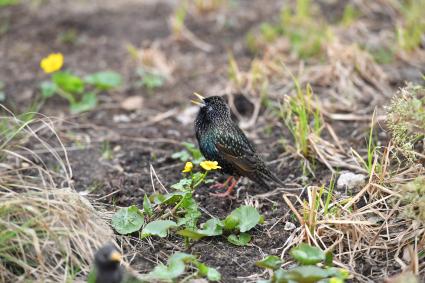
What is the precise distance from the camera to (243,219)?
3.85 metres

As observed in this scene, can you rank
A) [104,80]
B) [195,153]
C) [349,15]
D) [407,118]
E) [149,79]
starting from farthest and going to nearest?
[349,15] → [149,79] → [104,80] → [195,153] → [407,118]

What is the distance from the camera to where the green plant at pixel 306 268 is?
3.12m

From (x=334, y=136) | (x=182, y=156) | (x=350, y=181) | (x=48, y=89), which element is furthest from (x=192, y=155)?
(x=48, y=89)

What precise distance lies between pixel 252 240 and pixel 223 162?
2.48 ft

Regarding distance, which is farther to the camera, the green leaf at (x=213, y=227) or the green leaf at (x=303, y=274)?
the green leaf at (x=213, y=227)

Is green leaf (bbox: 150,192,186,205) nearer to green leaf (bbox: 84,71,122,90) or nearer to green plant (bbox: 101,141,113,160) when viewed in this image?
green plant (bbox: 101,141,113,160)

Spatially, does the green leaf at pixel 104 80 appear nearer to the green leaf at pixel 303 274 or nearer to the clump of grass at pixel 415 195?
the green leaf at pixel 303 274

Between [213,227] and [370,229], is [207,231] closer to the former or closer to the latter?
[213,227]

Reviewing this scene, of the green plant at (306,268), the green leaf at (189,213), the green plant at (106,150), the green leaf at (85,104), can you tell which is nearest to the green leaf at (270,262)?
the green plant at (306,268)

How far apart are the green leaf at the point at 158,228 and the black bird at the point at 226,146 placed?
31.7 inches

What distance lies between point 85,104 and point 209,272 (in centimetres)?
318

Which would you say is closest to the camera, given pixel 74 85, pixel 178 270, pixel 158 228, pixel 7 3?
pixel 178 270

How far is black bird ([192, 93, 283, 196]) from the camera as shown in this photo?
440 cm

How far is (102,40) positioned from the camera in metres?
7.49
